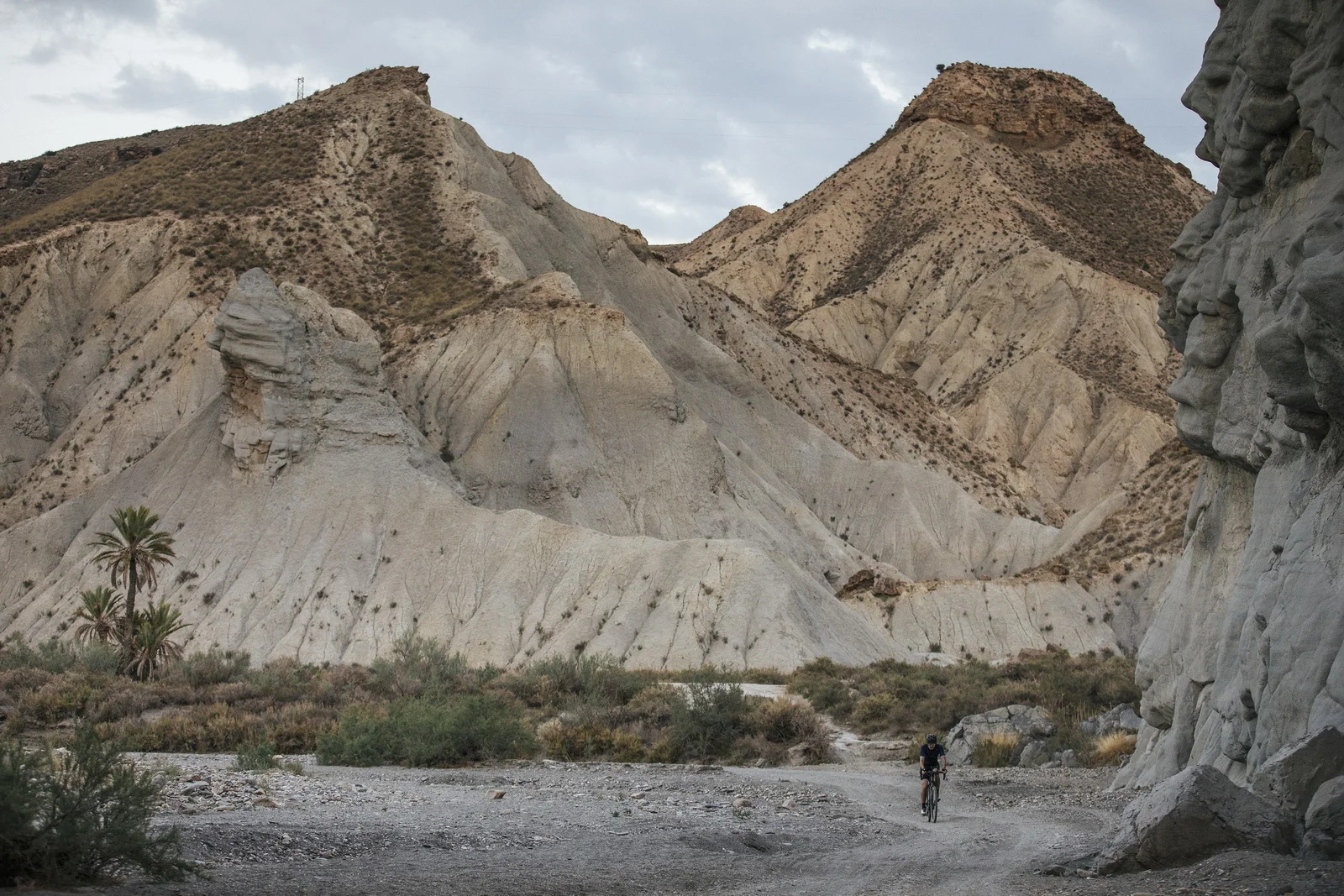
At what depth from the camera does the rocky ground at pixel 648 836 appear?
12586 mm

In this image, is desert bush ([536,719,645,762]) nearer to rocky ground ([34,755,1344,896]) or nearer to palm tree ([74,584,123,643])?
rocky ground ([34,755,1344,896])

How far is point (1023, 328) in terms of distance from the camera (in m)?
107

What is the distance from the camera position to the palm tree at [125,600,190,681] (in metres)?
39.8

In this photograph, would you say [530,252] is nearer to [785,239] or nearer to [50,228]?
[50,228]

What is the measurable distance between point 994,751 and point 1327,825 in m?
15.9

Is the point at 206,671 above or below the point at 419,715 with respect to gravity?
above

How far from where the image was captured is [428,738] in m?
26.6

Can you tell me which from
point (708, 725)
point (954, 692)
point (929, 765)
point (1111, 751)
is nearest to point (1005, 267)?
point (954, 692)

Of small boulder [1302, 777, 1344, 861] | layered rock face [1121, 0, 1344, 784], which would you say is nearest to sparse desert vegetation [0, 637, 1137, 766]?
layered rock face [1121, 0, 1344, 784]

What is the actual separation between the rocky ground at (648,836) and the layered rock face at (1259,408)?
7.09 feet

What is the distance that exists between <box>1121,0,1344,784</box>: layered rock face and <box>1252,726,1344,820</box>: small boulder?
1.11ft

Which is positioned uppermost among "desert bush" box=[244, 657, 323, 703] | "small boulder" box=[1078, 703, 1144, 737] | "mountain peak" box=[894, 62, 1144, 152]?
"mountain peak" box=[894, 62, 1144, 152]

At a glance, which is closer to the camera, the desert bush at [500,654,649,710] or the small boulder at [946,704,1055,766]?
the small boulder at [946,704,1055,766]

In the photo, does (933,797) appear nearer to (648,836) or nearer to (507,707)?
(648,836)
